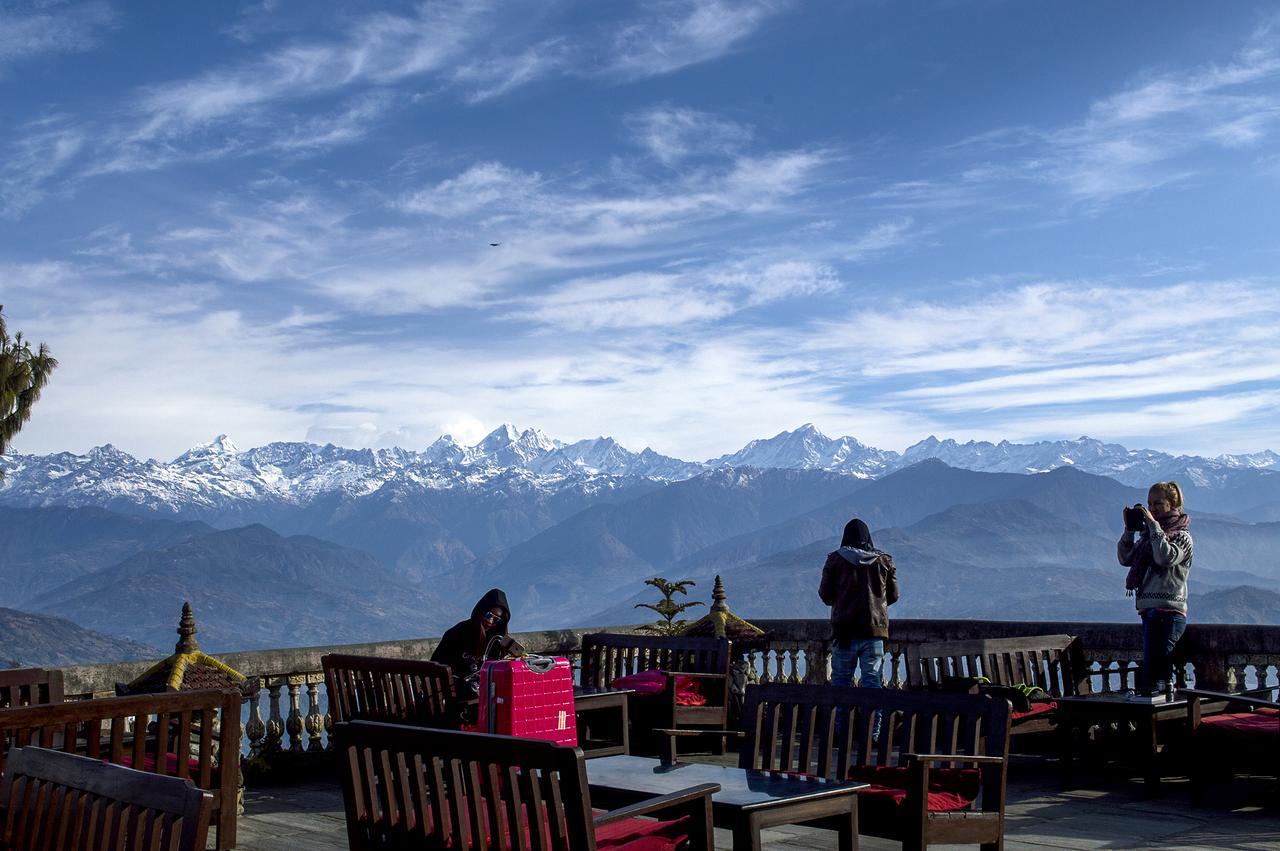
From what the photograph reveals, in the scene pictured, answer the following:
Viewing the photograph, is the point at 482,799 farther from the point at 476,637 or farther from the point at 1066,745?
the point at 1066,745

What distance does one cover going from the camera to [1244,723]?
273 inches

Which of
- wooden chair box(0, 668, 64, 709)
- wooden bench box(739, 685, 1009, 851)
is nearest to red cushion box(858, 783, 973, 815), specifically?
wooden bench box(739, 685, 1009, 851)

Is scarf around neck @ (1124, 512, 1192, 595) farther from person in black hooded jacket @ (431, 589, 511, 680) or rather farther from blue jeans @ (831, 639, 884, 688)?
person in black hooded jacket @ (431, 589, 511, 680)

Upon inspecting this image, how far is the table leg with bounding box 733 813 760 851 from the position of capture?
3600 mm

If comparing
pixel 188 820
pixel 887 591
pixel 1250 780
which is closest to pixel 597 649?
pixel 887 591

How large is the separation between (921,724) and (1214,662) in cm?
501

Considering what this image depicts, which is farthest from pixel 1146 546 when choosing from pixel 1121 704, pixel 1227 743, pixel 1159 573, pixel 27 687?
pixel 27 687

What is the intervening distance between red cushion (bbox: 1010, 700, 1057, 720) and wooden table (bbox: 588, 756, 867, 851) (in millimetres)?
3660

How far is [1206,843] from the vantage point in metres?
5.87

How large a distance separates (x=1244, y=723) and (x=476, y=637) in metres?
4.11

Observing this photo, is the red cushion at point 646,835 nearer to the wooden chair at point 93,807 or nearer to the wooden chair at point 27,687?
the wooden chair at point 93,807

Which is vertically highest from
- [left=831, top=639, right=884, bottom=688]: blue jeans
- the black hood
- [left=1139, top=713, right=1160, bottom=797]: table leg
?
the black hood

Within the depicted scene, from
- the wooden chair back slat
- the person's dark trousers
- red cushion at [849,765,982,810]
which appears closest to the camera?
the wooden chair back slat

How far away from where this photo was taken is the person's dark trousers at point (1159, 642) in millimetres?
8039
